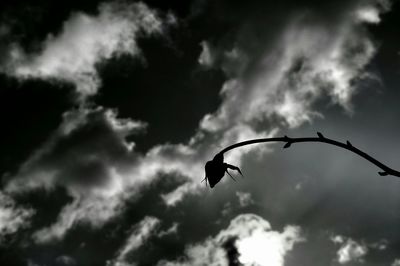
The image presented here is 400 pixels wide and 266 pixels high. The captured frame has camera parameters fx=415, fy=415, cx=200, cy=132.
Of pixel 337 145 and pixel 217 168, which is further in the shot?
pixel 217 168

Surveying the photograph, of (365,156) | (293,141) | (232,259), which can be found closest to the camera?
(365,156)

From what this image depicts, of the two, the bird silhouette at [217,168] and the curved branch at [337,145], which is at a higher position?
the bird silhouette at [217,168]

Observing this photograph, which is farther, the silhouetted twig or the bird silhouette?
the bird silhouette

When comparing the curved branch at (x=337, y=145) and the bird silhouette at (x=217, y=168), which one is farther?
the bird silhouette at (x=217, y=168)

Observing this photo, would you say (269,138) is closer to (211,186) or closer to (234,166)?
(234,166)

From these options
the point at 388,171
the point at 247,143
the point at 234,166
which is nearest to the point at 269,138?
the point at 247,143

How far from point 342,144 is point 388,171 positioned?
0.67 m

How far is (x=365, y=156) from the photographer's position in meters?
5.23

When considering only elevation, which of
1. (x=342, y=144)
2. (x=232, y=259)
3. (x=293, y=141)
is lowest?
(x=342, y=144)

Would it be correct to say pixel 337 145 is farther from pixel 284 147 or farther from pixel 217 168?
pixel 217 168

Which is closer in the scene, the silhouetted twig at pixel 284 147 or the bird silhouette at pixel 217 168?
the silhouetted twig at pixel 284 147

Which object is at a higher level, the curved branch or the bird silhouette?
the bird silhouette

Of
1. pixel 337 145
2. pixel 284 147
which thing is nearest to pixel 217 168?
pixel 284 147

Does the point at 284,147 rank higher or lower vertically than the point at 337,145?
higher
